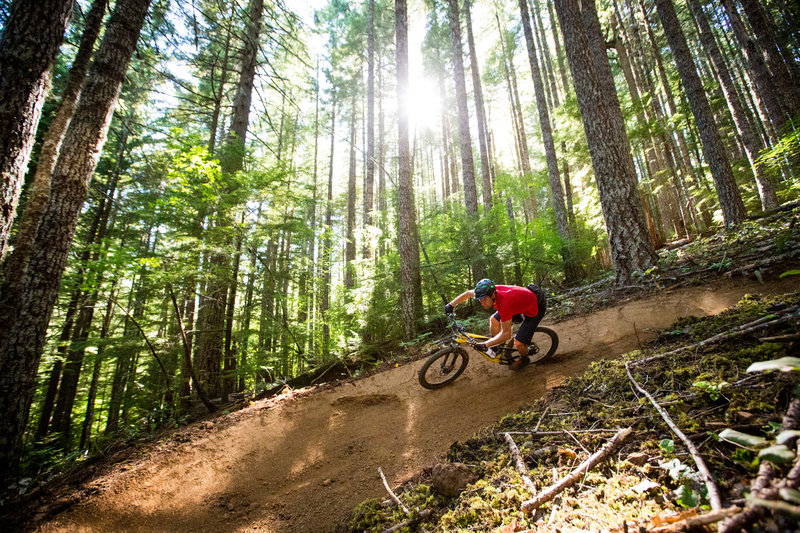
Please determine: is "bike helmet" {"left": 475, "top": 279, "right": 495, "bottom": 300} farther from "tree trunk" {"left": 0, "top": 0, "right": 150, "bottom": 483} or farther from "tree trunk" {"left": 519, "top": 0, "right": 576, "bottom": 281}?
"tree trunk" {"left": 519, "top": 0, "right": 576, "bottom": 281}

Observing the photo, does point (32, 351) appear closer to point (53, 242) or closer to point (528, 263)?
point (53, 242)

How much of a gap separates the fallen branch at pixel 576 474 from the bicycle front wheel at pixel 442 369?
10.9 feet

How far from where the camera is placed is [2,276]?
529 centimetres

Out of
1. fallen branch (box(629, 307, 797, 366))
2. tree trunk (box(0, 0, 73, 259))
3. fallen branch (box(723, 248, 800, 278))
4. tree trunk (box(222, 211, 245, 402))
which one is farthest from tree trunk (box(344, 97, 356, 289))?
fallen branch (box(723, 248, 800, 278))

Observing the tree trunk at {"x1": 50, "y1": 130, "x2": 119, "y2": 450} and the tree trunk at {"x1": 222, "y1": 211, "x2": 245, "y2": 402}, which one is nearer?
the tree trunk at {"x1": 222, "y1": 211, "x2": 245, "y2": 402}

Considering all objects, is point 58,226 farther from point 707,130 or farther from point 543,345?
point 707,130

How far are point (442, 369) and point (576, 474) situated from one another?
3615 mm

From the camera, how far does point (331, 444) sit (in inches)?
187

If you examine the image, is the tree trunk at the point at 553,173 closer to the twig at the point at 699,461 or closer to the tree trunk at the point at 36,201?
the twig at the point at 699,461

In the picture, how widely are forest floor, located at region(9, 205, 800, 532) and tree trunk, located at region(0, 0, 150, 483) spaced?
4.71ft

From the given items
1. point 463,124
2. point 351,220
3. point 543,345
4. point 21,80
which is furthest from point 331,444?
point 351,220

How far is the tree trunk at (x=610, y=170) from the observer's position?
7281 mm

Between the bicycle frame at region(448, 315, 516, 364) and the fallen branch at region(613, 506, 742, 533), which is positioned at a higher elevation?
the bicycle frame at region(448, 315, 516, 364)

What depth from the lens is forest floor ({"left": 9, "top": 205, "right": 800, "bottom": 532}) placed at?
210 centimetres
